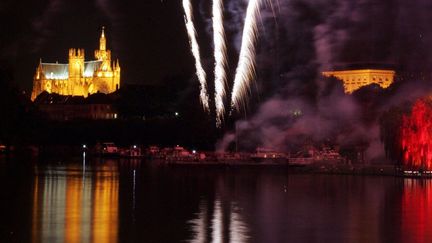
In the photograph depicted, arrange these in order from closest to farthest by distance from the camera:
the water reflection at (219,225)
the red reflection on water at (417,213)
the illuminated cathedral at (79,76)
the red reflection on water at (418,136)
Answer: the water reflection at (219,225)
the red reflection on water at (417,213)
the red reflection on water at (418,136)
the illuminated cathedral at (79,76)

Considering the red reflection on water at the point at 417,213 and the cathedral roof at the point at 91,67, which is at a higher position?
the cathedral roof at the point at 91,67

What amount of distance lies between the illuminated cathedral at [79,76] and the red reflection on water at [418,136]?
119 meters

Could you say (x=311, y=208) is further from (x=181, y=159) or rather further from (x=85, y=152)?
(x=85, y=152)

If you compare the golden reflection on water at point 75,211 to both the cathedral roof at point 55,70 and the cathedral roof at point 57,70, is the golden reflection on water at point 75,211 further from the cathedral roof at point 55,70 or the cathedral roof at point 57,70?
the cathedral roof at point 55,70

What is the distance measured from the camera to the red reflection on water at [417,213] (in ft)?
66.1

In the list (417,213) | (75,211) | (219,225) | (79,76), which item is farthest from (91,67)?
(219,225)

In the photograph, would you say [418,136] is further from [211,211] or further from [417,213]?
[211,211]

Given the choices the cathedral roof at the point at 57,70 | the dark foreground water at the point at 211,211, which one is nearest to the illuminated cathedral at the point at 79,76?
the cathedral roof at the point at 57,70

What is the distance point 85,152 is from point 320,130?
1367 inches

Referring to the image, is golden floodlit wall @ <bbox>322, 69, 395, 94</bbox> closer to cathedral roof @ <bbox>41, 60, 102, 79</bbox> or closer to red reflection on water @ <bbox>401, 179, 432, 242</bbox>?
cathedral roof @ <bbox>41, 60, 102, 79</bbox>

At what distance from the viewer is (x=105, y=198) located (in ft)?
94.0

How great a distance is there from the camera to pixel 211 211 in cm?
2462

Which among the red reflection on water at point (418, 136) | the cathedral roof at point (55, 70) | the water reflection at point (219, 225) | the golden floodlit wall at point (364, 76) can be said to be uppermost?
the cathedral roof at point (55, 70)

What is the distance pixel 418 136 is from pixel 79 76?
422ft
